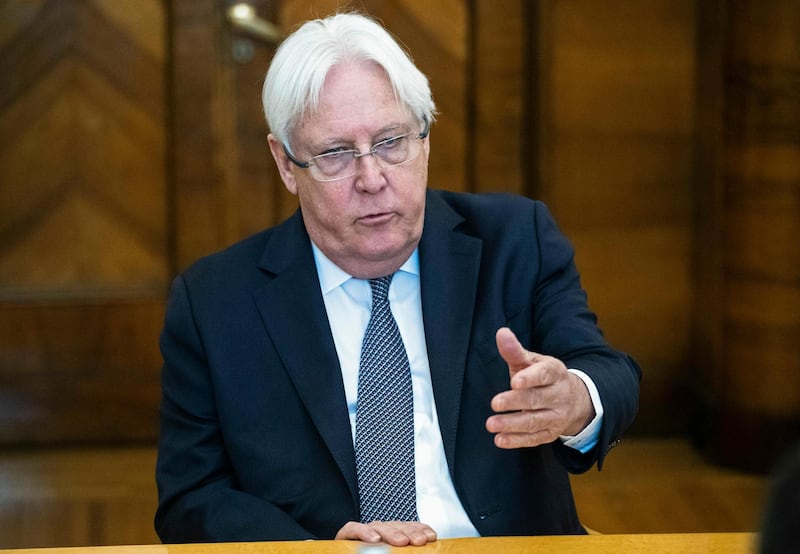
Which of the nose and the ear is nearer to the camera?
the nose

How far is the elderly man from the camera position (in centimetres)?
198

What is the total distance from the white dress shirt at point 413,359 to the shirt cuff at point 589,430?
10.5 inches

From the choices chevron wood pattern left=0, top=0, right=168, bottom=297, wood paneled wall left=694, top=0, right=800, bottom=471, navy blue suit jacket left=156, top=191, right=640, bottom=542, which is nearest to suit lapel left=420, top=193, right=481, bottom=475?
navy blue suit jacket left=156, top=191, right=640, bottom=542

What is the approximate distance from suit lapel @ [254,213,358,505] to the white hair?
246 mm

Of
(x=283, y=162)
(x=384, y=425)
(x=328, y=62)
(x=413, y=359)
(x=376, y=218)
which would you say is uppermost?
(x=328, y=62)

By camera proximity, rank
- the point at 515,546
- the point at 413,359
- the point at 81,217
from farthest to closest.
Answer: the point at 81,217
the point at 413,359
the point at 515,546

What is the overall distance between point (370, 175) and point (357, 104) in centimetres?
12

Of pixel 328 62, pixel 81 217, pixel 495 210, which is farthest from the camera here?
pixel 81 217

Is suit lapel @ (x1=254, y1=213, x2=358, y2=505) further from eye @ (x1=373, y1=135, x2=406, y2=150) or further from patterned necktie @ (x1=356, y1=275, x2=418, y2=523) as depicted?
eye @ (x1=373, y1=135, x2=406, y2=150)

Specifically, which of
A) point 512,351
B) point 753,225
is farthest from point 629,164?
point 512,351

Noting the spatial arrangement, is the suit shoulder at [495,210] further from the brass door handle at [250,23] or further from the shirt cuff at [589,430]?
the brass door handle at [250,23]

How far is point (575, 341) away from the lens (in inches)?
78.7

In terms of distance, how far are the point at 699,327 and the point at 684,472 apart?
53 cm

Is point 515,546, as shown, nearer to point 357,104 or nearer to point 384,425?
point 384,425
